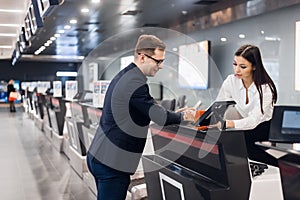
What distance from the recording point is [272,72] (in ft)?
20.2

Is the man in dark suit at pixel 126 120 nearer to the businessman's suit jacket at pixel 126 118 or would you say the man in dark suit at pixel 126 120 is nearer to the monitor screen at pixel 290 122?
the businessman's suit jacket at pixel 126 118

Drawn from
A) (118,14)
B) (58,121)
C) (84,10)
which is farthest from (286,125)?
(118,14)

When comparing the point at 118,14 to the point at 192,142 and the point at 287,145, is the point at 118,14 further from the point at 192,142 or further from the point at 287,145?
the point at 287,145

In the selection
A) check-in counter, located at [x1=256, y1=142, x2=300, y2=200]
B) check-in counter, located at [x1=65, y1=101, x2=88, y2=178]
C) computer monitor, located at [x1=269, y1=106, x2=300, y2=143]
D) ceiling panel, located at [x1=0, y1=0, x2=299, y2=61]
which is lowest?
check-in counter, located at [x1=65, y1=101, x2=88, y2=178]

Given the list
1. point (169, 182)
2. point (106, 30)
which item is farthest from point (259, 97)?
point (106, 30)

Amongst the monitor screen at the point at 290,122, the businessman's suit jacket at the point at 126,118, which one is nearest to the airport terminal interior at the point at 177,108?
the monitor screen at the point at 290,122

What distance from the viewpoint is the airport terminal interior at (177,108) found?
2037 millimetres

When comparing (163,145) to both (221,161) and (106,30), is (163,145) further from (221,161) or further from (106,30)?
→ (106,30)

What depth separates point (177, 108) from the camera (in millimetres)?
8094

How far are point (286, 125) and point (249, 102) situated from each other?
706mm

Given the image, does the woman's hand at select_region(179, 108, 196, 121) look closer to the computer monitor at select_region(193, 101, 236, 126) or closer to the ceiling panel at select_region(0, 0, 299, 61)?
the computer monitor at select_region(193, 101, 236, 126)

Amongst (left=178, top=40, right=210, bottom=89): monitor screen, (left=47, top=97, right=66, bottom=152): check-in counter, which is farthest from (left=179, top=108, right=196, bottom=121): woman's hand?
(left=178, top=40, right=210, bottom=89): monitor screen

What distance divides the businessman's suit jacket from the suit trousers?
31 millimetres

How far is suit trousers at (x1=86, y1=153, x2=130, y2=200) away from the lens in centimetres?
204
